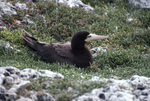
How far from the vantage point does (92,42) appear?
11.2 meters

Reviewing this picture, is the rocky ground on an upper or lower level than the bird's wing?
lower

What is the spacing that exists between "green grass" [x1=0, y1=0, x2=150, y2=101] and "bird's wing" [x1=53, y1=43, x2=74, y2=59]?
0.55m

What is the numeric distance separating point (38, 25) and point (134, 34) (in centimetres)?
448

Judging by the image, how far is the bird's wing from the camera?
8586mm

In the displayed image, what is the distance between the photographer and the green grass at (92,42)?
7332 mm

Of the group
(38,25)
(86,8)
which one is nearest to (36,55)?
(38,25)

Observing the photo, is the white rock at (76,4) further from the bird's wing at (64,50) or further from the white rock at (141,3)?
the bird's wing at (64,50)

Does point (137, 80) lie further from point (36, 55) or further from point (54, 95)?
point (36, 55)

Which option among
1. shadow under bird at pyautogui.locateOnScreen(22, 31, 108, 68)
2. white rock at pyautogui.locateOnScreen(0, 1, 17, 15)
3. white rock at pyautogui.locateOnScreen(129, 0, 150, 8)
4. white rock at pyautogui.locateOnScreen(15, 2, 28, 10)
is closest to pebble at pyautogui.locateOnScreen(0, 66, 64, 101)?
shadow under bird at pyautogui.locateOnScreen(22, 31, 108, 68)

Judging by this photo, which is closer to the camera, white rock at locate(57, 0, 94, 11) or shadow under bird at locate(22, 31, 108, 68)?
shadow under bird at locate(22, 31, 108, 68)

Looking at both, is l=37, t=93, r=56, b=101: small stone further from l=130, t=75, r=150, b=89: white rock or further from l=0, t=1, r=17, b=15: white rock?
l=0, t=1, r=17, b=15: white rock

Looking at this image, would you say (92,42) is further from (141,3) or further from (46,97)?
(46,97)

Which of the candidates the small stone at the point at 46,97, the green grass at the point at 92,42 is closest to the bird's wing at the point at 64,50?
the green grass at the point at 92,42

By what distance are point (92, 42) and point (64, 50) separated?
263cm
